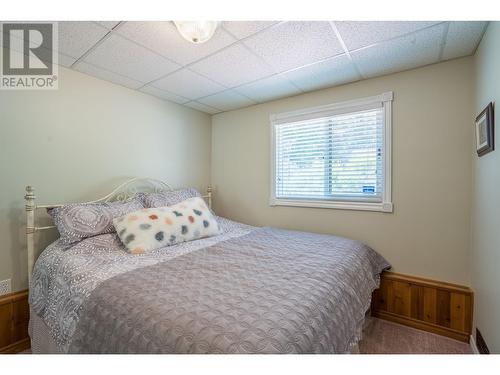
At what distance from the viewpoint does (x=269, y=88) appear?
8.02 ft

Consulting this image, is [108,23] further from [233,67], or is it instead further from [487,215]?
[487,215]

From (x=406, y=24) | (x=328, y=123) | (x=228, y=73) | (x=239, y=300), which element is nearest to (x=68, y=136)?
(x=228, y=73)

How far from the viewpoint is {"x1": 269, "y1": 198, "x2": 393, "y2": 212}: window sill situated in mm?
2141

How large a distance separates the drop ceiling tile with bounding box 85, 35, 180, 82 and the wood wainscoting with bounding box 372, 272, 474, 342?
2.70 meters

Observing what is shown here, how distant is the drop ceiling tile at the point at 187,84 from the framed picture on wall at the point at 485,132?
2065 mm

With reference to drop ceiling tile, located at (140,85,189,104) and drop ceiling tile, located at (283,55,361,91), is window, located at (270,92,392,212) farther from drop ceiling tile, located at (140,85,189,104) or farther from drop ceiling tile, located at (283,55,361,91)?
drop ceiling tile, located at (140,85,189,104)

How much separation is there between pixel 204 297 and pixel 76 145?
186 cm

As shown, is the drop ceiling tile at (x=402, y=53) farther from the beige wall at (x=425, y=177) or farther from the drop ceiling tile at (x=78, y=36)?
the drop ceiling tile at (x=78, y=36)

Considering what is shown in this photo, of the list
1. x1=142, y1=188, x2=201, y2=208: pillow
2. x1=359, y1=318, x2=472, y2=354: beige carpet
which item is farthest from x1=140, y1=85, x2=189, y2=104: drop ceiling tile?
x1=359, y1=318, x2=472, y2=354: beige carpet

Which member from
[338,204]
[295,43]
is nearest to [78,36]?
[295,43]

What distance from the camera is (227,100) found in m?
2.80

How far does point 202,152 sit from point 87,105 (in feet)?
4.62

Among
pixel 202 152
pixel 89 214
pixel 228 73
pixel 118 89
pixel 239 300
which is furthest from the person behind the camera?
pixel 202 152
